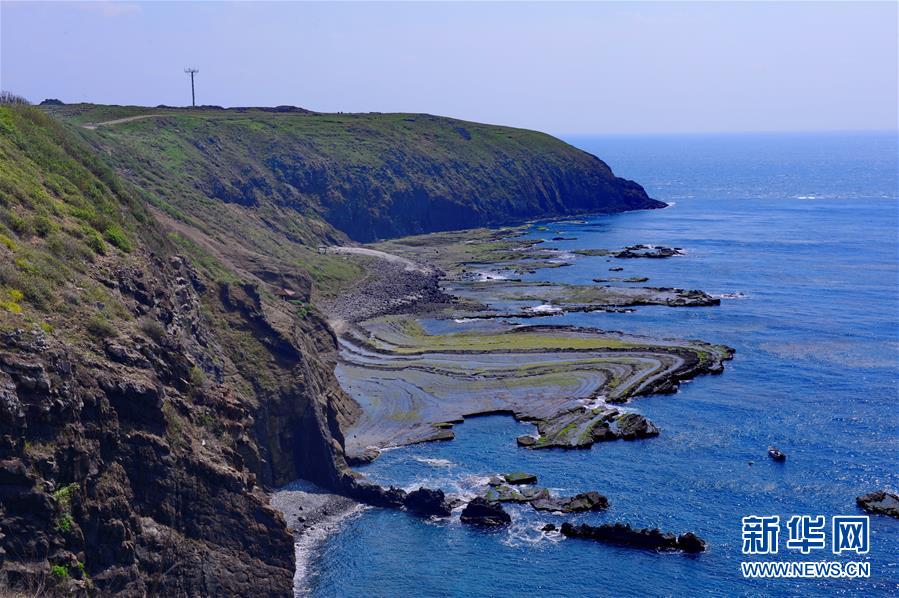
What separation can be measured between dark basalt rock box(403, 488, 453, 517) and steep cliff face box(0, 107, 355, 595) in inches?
277

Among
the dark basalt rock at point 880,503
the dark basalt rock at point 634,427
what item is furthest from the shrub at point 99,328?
the dark basalt rock at point 880,503

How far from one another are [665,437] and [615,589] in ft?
93.0

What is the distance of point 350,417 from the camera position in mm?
90625

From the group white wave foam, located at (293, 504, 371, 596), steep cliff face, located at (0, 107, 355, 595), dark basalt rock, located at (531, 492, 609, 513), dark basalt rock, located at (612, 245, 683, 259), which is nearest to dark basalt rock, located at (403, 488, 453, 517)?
white wave foam, located at (293, 504, 371, 596)

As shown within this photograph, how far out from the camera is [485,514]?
69250mm

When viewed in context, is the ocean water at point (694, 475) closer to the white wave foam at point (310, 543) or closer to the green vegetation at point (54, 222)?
the white wave foam at point (310, 543)

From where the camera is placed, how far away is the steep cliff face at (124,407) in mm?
45406

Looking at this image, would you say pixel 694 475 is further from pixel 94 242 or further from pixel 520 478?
pixel 94 242

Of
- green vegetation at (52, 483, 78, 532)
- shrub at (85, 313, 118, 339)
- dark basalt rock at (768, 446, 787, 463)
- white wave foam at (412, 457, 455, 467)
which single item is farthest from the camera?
white wave foam at (412, 457, 455, 467)

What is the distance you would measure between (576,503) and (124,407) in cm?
3661

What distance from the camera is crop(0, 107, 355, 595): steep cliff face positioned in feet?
149

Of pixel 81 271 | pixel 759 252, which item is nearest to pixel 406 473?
pixel 81 271

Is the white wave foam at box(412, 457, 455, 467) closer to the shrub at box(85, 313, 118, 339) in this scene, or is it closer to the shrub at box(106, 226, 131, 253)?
the shrub at box(106, 226, 131, 253)

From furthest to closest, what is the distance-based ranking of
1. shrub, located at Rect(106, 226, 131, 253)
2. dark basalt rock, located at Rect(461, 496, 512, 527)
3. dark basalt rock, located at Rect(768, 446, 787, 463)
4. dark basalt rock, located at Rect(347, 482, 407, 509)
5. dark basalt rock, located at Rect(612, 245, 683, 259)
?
dark basalt rock, located at Rect(612, 245, 683, 259) → dark basalt rock, located at Rect(768, 446, 787, 463) → dark basalt rock, located at Rect(347, 482, 407, 509) → dark basalt rock, located at Rect(461, 496, 512, 527) → shrub, located at Rect(106, 226, 131, 253)
